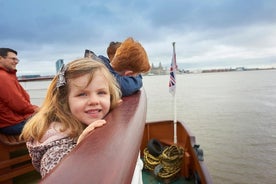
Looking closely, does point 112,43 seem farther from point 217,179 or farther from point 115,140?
point 217,179

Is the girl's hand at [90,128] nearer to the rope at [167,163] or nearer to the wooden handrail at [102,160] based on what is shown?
the wooden handrail at [102,160]

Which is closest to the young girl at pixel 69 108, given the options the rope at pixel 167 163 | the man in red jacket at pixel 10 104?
the man in red jacket at pixel 10 104

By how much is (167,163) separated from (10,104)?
2.73m

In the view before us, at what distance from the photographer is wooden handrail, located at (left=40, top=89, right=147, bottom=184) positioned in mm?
572

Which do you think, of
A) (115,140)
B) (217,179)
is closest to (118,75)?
(115,140)

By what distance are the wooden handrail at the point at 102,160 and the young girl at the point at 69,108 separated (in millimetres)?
295

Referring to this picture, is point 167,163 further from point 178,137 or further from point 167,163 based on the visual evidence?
point 178,137

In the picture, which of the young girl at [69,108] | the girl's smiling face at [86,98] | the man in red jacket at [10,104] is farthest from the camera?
the man in red jacket at [10,104]

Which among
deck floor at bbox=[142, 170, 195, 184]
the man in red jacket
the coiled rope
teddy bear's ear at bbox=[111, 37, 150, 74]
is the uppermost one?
teddy bear's ear at bbox=[111, 37, 150, 74]

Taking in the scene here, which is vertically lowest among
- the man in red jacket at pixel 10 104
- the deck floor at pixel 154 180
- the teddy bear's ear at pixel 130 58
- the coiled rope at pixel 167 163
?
the deck floor at pixel 154 180

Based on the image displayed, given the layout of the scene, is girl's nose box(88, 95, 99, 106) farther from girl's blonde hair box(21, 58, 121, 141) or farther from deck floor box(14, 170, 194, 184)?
deck floor box(14, 170, 194, 184)

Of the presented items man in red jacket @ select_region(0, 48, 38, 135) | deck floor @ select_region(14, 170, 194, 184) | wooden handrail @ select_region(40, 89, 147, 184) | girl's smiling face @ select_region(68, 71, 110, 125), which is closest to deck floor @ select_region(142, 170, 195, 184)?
deck floor @ select_region(14, 170, 194, 184)

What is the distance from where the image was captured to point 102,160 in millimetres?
663

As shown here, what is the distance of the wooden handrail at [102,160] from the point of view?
572 mm
